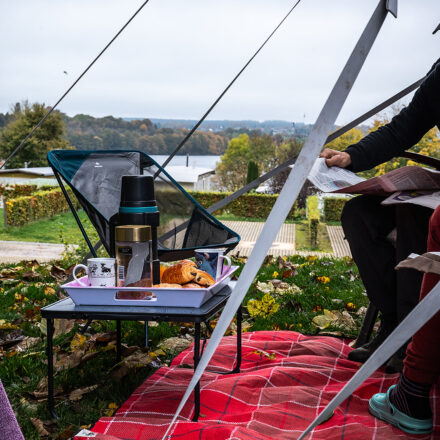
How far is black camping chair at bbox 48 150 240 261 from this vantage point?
1838mm

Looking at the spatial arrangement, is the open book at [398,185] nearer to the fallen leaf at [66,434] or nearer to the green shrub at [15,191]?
the fallen leaf at [66,434]

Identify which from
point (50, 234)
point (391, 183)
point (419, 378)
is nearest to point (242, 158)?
point (50, 234)

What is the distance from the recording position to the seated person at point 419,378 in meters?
1.10

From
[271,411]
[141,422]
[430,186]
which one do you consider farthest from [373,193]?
[141,422]

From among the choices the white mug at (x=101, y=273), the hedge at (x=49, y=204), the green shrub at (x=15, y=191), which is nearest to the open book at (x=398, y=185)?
the white mug at (x=101, y=273)

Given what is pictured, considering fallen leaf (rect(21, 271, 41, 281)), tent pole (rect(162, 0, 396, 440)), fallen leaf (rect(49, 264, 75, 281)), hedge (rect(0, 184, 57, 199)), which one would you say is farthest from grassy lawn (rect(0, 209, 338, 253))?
tent pole (rect(162, 0, 396, 440))

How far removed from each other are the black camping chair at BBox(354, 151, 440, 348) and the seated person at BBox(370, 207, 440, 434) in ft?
1.86

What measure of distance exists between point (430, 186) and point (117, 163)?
3.73ft

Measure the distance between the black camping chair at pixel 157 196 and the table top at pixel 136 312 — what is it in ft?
1.31

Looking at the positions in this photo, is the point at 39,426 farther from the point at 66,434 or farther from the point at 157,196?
the point at 157,196

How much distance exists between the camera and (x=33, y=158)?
3869cm

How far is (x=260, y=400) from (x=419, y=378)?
0.46 metres

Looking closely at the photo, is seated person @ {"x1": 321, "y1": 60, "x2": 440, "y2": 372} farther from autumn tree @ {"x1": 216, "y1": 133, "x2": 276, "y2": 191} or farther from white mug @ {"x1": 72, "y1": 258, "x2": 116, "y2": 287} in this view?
autumn tree @ {"x1": 216, "y1": 133, "x2": 276, "y2": 191}

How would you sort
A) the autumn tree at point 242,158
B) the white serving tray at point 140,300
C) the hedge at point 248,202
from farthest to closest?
the autumn tree at point 242,158
the hedge at point 248,202
the white serving tray at point 140,300
